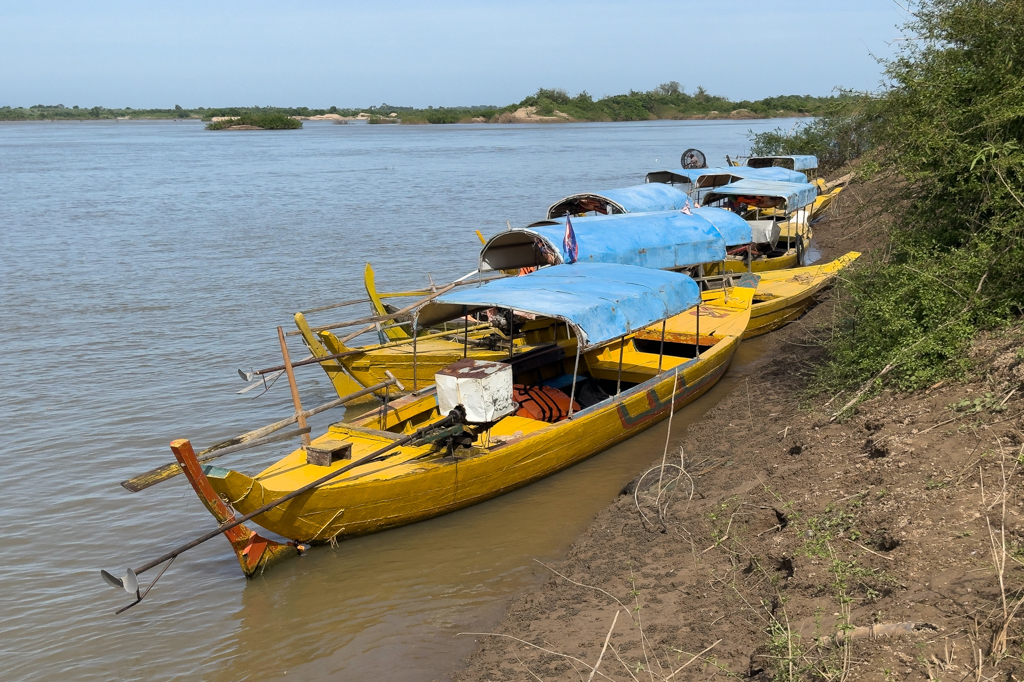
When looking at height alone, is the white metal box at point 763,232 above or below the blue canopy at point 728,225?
below

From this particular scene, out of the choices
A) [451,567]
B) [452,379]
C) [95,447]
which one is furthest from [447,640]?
[95,447]

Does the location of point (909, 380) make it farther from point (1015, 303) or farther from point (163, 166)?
point (163, 166)

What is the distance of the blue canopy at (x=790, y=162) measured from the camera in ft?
86.4

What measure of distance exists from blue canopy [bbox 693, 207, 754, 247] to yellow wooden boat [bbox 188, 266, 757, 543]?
400cm

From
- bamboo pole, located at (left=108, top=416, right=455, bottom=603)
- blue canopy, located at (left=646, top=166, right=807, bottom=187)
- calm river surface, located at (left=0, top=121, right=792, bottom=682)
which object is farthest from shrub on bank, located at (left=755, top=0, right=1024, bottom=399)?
blue canopy, located at (left=646, top=166, right=807, bottom=187)

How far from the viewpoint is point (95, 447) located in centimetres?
987

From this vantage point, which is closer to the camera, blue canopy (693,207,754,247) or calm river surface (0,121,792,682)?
calm river surface (0,121,792,682)

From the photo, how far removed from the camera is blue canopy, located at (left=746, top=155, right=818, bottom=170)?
26.3 m

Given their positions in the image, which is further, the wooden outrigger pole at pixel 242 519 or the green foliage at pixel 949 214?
the green foliage at pixel 949 214

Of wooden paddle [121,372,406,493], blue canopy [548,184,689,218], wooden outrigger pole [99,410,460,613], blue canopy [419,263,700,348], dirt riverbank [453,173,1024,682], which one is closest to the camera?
dirt riverbank [453,173,1024,682]

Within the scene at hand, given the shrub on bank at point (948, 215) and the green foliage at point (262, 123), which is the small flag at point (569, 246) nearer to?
the shrub on bank at point (948, 215)

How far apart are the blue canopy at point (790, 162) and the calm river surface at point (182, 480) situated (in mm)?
7353

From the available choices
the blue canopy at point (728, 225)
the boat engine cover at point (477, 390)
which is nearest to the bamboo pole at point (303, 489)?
the boat engine cover at point (477, 390)

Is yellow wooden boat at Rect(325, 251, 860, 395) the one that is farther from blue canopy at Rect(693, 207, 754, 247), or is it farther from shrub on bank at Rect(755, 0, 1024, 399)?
shrub on bank at Rect(755, 0, 1024, 399)
